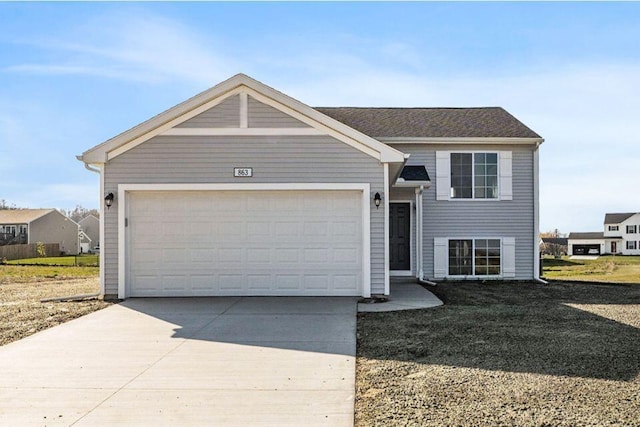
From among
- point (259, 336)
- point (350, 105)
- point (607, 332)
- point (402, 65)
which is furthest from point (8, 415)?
point (350, 105)

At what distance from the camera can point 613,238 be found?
7275cm

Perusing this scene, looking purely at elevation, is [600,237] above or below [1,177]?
below

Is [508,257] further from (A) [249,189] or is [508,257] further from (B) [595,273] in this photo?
(B) [595,273]

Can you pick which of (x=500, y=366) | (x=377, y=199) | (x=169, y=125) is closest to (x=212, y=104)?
(x=169, y=125)

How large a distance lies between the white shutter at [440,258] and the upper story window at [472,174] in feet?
4.54

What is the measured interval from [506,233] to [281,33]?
8.17 metres

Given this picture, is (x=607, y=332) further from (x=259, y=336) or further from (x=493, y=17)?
(x=493, y=17)

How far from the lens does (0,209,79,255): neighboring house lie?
47656 mm

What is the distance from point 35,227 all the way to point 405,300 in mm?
48425

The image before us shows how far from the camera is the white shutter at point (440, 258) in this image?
46.0ft

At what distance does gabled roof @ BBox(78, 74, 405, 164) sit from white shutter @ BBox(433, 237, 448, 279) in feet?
16.5

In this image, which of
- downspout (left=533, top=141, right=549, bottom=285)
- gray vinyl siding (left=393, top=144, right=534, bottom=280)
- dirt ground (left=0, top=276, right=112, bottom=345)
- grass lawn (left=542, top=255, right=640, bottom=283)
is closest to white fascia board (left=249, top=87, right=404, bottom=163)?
gray vinyl siding (left=393, top=144, right=534, bottom=280)

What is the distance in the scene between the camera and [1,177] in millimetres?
44750

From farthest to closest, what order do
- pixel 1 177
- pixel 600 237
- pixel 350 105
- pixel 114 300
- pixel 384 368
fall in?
pixel 600 237 < pixel 1 177 < pixel 350 105 < pixel 114 300 < pixel 384 368
